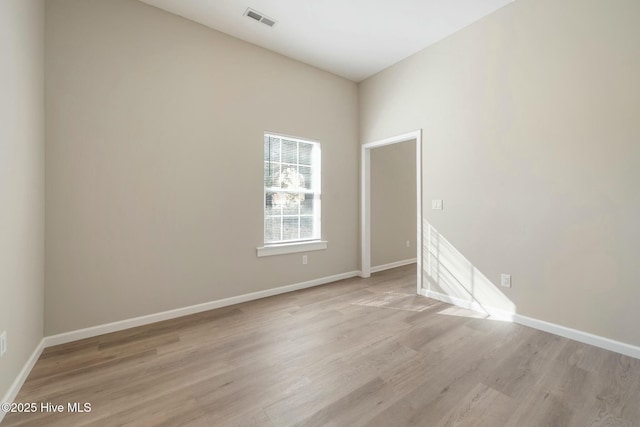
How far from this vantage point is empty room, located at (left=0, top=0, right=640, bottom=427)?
66.4 inches

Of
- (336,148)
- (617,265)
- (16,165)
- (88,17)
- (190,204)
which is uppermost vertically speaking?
(88,17)

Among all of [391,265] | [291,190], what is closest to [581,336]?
[391,265]

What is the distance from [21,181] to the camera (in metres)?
1.82

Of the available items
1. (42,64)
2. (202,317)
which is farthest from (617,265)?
(42,64)

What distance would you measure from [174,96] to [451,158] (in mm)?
3194

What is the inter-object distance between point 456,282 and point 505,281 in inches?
20.5

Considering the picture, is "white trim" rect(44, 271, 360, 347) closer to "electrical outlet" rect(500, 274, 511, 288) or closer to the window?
the window

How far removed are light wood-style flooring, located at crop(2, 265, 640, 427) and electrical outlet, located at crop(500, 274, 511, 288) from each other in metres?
0.42

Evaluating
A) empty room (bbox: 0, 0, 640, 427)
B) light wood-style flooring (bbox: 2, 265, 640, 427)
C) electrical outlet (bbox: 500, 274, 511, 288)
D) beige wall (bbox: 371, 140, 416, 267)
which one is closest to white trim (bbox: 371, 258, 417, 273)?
beige wall (bbox: 371, 140, 416, 267)

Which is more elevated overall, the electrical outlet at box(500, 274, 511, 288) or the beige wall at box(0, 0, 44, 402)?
the beige wall at box(0, 0, 44, 402)

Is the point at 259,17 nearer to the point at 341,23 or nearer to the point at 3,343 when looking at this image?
the point at 341,23

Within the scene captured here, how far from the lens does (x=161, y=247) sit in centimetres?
277

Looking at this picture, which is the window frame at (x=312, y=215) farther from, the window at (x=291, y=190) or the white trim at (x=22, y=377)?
the white trim at (x=22, y=377)

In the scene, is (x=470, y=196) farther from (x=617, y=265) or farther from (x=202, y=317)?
(x=202, y=317)
